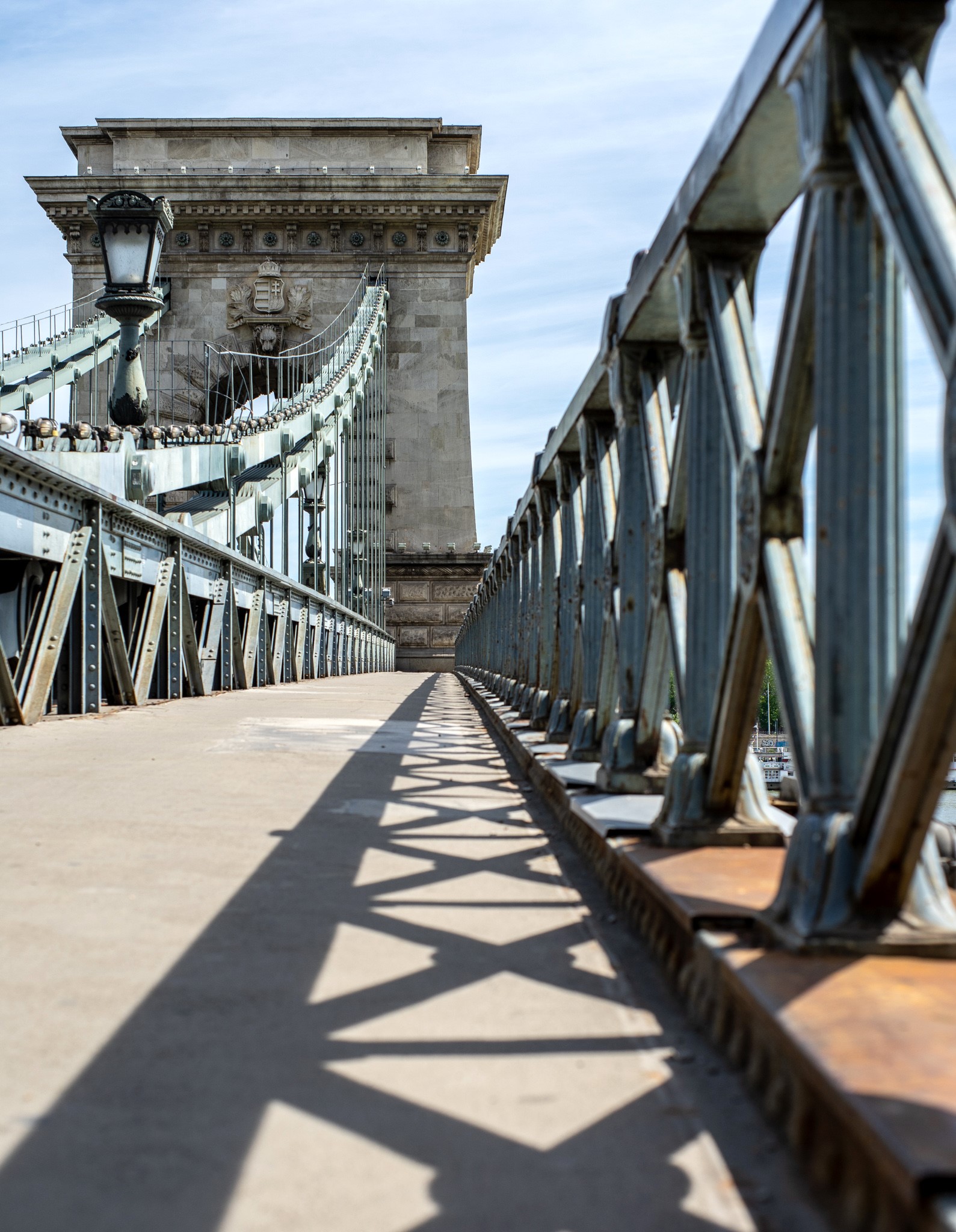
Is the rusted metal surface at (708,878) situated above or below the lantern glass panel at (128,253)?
below

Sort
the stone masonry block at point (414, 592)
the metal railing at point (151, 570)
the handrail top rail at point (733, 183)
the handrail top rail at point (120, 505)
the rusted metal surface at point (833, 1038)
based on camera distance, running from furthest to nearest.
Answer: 1. the stone masonry block at point (414, 592)
2. the metal railing at point (151, 570)
3. the handrail top rail at point (120, 505)
4. the handrail top rail at point (733, 183)
5. the rusted metal surface at point (833, 1038)

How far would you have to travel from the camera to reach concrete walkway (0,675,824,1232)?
3.69 ft

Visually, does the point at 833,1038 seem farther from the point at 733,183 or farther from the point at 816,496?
the point at 733,183

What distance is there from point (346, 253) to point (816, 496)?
128 feet

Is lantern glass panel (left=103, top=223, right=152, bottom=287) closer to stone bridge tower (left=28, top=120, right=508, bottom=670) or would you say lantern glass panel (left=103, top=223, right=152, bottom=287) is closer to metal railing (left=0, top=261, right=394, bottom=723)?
metal railing (left=0, top=261, right=394, bottom=723)

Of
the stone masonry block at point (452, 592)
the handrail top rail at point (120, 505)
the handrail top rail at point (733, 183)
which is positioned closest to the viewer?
the handrail top rail at point (733, 183)

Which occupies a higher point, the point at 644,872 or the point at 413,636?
the point at 413,636

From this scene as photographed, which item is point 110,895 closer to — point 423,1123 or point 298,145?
point 423,1123

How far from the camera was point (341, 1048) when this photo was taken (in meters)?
1.51

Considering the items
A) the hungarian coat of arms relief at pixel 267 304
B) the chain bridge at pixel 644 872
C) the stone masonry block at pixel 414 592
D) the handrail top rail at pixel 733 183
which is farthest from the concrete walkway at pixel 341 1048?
the hungarian coat of arms relief at pixel 267 304

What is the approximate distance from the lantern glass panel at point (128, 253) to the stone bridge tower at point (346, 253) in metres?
27.9

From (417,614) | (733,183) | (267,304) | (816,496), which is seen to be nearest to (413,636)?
(417,614)

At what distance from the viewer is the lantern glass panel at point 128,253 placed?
8109 mm

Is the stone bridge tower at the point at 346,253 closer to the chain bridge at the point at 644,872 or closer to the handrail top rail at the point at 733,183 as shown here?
the chain bridge at the point at 644,872
